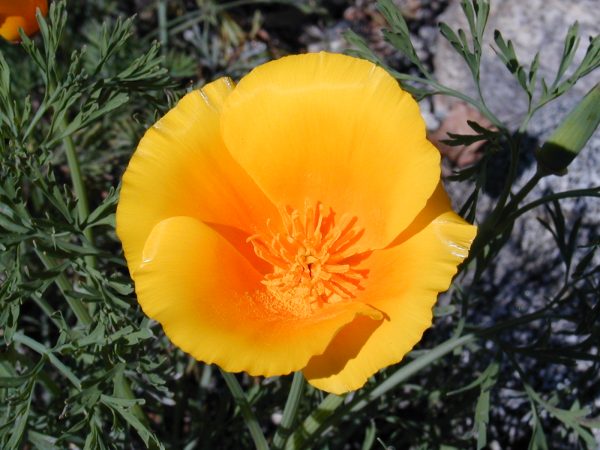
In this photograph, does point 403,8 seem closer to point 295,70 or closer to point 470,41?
point 470,41

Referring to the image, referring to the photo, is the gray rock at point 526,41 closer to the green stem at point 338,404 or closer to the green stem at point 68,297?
the green stem at point 338,404

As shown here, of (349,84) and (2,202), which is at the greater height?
(349,84)

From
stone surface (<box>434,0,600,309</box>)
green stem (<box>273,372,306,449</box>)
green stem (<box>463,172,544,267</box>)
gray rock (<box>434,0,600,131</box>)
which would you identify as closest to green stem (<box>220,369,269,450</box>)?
green stem (<box>273,372,306,449</box>)

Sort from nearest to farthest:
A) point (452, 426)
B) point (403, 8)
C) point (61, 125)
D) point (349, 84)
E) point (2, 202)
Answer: point (349, 84) < point (2, 202) < point (61, 125) < point (452, 426) < point (403, 8)

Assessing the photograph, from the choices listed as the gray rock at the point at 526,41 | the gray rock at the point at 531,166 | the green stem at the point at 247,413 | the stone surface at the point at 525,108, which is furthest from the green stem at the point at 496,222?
the gray rock at the point at 526,41

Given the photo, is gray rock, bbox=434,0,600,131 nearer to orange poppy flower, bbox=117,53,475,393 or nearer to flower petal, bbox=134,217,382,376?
orange poppy flower, bbox=117,53,475,393

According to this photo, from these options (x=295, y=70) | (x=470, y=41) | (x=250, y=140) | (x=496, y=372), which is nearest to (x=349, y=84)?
(x=295, y=70)
